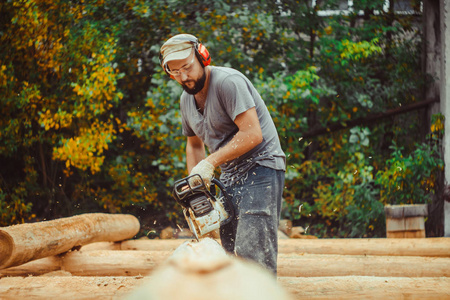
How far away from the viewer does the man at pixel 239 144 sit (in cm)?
226

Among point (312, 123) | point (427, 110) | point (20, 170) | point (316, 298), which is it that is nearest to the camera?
point (316, 298)

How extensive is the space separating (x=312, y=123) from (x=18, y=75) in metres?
4.15

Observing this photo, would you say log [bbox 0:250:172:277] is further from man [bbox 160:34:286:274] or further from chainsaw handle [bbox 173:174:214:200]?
chainsaw handle [bbox 173:174:214:200]

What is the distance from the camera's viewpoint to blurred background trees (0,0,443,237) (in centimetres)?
547

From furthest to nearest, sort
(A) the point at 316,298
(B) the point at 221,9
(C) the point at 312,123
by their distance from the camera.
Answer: (C) the point at 312,123 < (B) the point at 221,9 < (A) the point at 316,298

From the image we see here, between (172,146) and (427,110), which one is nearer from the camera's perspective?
(172,146)

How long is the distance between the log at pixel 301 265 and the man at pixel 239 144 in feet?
2.98

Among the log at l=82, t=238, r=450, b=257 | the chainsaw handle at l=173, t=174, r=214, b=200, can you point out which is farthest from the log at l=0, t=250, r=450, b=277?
the chainsaw handle at l=173, t=174, r=214, b=200

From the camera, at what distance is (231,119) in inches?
94.9

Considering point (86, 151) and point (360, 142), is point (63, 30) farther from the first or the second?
point (360, 142)

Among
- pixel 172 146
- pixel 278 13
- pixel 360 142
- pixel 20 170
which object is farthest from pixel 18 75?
pixel 360 142

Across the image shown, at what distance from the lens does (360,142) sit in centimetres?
611

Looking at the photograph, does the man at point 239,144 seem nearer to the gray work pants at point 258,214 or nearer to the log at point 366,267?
the gray work pants at point 258,214

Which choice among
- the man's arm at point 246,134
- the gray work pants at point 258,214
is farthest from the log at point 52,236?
the man's arm at point 246,134
